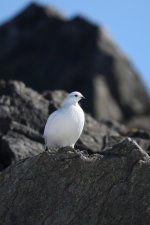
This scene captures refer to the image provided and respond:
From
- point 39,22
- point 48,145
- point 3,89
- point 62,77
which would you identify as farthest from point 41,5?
point 48,145

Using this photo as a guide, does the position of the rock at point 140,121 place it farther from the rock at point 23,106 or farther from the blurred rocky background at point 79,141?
the rock at point 23,106

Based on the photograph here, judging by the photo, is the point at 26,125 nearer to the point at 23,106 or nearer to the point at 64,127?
the point at 23,106

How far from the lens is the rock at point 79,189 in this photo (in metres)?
15.1

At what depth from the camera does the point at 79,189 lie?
15.8 meters

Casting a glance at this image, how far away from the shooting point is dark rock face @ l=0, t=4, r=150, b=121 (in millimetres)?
46156

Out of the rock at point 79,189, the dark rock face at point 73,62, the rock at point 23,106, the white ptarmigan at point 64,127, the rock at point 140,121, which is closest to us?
the rock at point 79,189

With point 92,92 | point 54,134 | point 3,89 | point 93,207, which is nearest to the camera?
point 93,207

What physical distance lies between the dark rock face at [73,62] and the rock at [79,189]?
26.5 m

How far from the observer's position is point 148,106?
1927 inches

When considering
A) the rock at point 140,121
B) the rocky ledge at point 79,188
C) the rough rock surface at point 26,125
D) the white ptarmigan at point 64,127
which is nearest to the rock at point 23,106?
the rough rock surface at point 26,125

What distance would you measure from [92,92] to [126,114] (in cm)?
334

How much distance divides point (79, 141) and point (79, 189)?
772cm

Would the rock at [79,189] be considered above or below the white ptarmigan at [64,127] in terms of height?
below

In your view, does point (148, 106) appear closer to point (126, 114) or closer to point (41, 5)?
point (126, 114)
